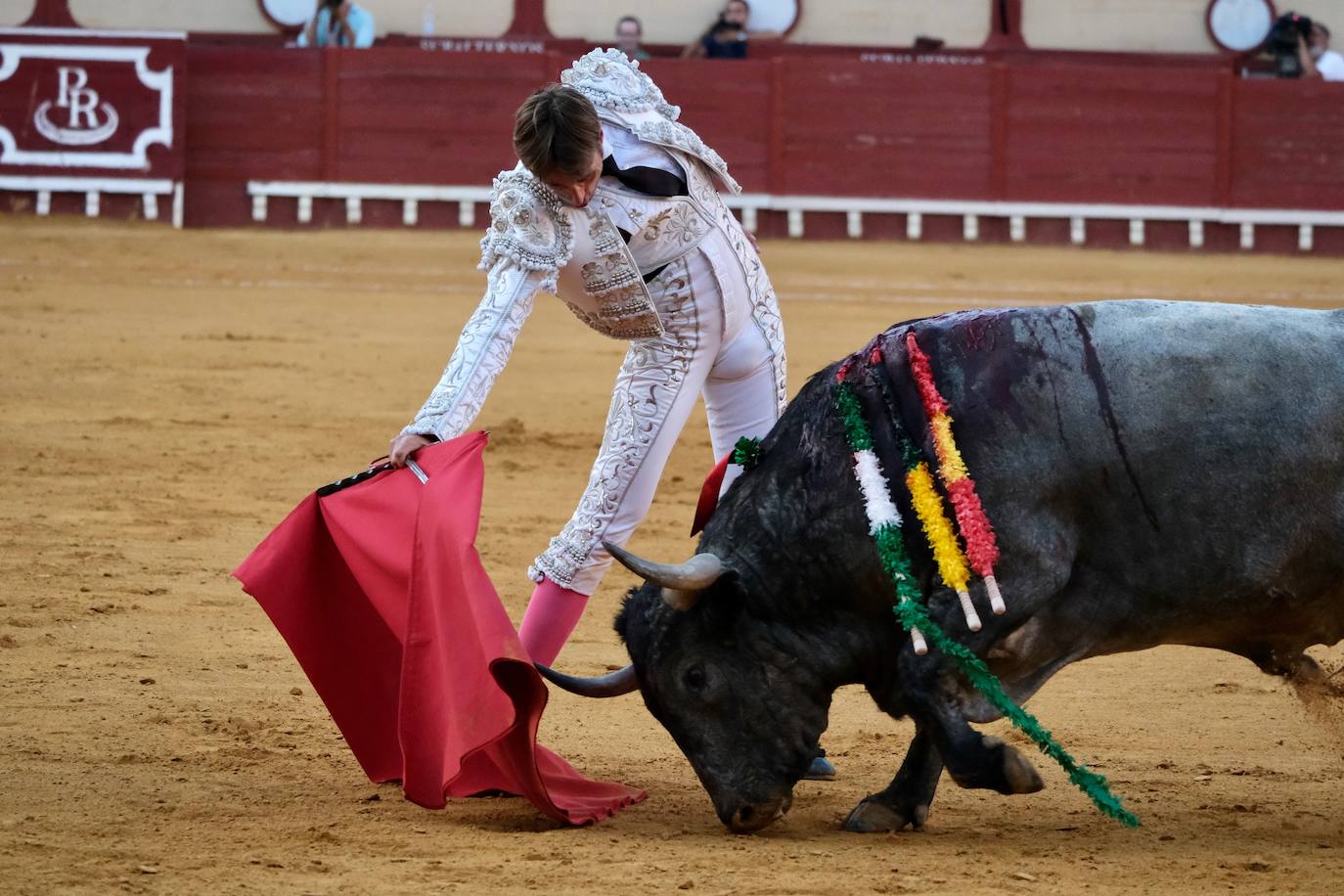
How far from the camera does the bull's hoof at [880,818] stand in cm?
289

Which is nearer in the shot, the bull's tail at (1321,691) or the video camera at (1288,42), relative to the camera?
the bull's tail at (1321,691)

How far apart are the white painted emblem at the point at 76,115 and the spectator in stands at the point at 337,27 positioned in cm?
138

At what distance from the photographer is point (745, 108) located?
11906 mm

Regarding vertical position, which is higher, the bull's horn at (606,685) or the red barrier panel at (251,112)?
the red barrier panel at (251,112)

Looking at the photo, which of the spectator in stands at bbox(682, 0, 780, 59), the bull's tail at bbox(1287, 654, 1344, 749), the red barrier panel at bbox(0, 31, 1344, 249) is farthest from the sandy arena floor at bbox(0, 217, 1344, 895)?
the spectator in stands at bbox(682, 0, 780, 59)

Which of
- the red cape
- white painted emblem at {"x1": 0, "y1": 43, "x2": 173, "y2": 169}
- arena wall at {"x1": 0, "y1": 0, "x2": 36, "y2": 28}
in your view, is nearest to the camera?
the red cape

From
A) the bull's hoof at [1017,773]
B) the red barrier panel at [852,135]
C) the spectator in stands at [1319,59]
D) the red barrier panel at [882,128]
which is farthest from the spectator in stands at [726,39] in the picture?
the bull's hoof at [1017,773]

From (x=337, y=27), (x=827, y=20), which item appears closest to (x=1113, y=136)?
(x=827, y=20)

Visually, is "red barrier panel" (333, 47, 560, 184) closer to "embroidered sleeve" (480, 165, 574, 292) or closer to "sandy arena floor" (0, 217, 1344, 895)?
"sandy arena floor" (0, 217, 1344, 895)

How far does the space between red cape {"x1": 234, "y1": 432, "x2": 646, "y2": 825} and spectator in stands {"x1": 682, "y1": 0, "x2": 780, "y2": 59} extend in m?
9.38

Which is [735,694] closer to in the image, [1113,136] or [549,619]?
[549,619]

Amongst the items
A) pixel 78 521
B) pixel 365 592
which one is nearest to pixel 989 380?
pixel 365 592

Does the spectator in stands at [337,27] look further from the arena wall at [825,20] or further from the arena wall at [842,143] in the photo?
the arena wall at [825,20]

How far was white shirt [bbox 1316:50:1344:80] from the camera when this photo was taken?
1236cm
